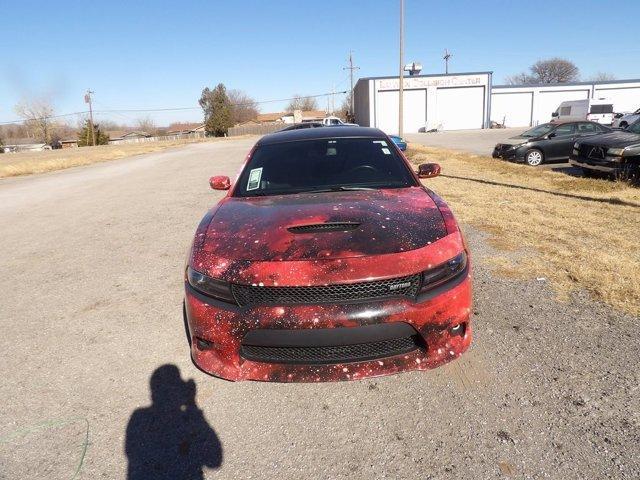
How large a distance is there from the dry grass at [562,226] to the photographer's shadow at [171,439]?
10.4ft

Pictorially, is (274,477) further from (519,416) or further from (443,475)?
(519,416)

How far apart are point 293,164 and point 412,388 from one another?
2094 mm

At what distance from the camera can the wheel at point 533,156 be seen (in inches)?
564

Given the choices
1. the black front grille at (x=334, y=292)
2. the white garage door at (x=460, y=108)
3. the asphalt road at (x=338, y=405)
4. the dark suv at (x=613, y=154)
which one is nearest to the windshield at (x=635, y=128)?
the dark suv at (x=613, y=154)

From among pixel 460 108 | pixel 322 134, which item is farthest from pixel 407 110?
pixel 322 134

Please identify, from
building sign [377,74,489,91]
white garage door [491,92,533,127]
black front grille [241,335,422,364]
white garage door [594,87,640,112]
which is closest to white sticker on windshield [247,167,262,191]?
black front grille [241,335,422,364]

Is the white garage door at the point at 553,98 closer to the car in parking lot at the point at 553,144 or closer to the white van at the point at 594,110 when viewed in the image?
the white van at the point at 594,110

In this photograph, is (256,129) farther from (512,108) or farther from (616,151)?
(616,151)

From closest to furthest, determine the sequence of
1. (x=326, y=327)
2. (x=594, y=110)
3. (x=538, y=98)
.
Result: (x=326, y=327), (x=594, y=110), (x=538, y=98)

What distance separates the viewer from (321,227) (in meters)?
2.56

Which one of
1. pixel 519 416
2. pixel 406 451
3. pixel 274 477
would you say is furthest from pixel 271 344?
pixel 519 416

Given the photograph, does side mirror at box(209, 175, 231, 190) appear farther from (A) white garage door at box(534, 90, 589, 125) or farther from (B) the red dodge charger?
(A) white garage door at box(534, 90, 589, 125)

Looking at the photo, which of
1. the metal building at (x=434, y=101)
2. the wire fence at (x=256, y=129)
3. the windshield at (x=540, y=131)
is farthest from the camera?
the wire fence at (x=256, y=129)

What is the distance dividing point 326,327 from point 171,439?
1.00 meters
